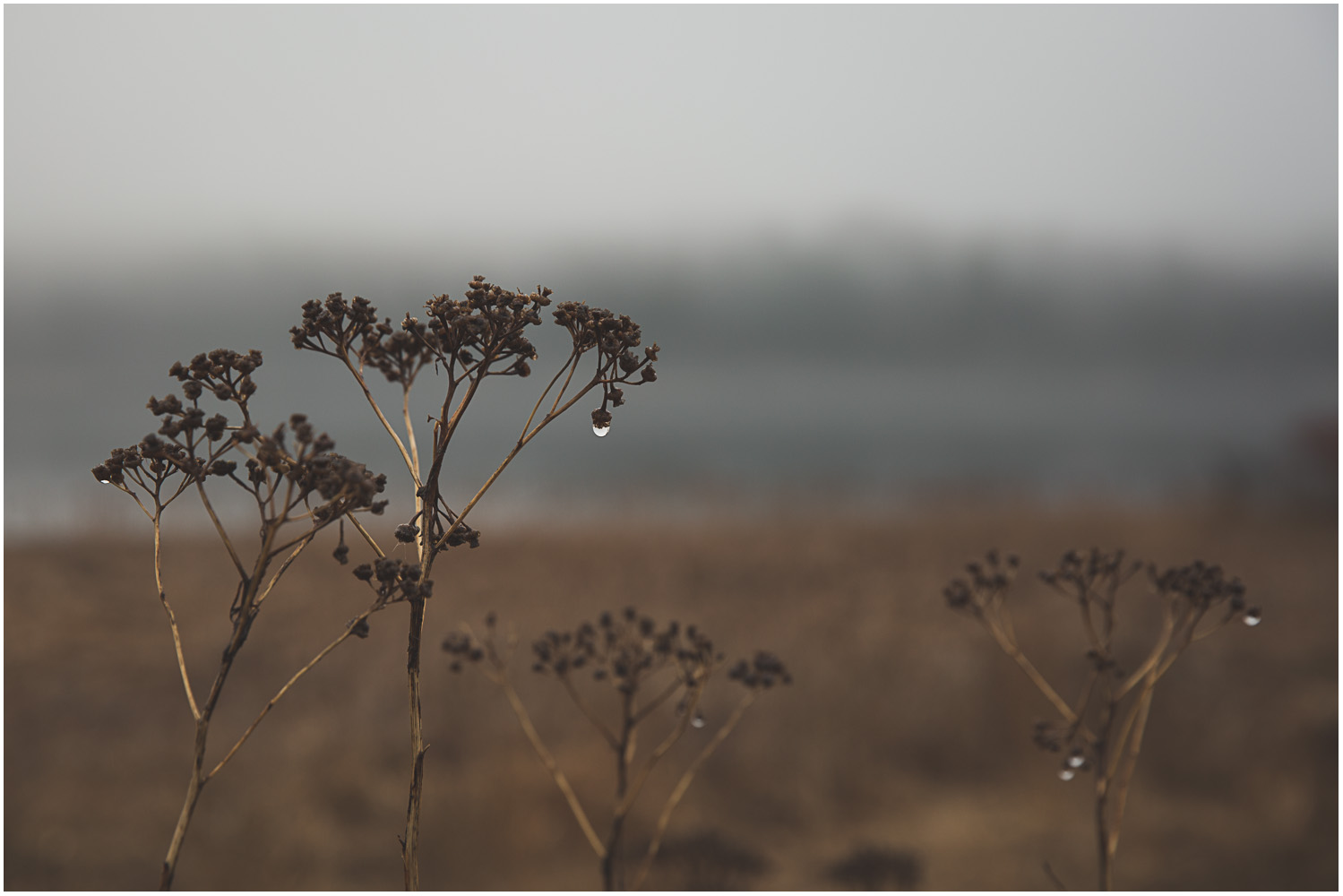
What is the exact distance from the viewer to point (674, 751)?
8.90ft

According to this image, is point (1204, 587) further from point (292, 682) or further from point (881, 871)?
point (292, 682)

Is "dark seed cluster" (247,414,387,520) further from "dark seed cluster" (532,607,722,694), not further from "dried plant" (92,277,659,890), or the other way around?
"dark seed cluster" (532,607,722,694)

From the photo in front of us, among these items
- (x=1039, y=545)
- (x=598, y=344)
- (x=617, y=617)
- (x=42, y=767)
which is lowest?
(x=42, y=767)

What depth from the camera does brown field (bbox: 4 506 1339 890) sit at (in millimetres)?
2395

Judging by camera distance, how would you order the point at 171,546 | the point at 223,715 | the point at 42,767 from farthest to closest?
the point at 171,546 → the point at 223,715 → the point at 42,767

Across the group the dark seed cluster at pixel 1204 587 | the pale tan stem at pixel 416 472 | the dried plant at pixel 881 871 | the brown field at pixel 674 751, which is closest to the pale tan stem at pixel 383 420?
the pale tan stem at pixel 416 472

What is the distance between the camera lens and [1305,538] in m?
3.79

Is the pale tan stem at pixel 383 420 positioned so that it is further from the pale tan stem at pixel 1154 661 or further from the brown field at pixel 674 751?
the brown field at pixel 674 751

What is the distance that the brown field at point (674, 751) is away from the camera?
2.39 m

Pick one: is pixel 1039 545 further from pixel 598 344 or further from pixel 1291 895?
pixel 598 344

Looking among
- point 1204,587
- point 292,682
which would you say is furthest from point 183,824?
point 1204,587

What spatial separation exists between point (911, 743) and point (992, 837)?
0.41 m

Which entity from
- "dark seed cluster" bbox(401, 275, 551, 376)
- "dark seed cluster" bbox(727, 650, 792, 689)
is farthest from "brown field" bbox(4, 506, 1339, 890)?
"dark seed cluster" bbox(401, 275, 551, 376)

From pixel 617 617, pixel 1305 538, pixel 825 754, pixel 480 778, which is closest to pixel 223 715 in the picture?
pixel 480 778
